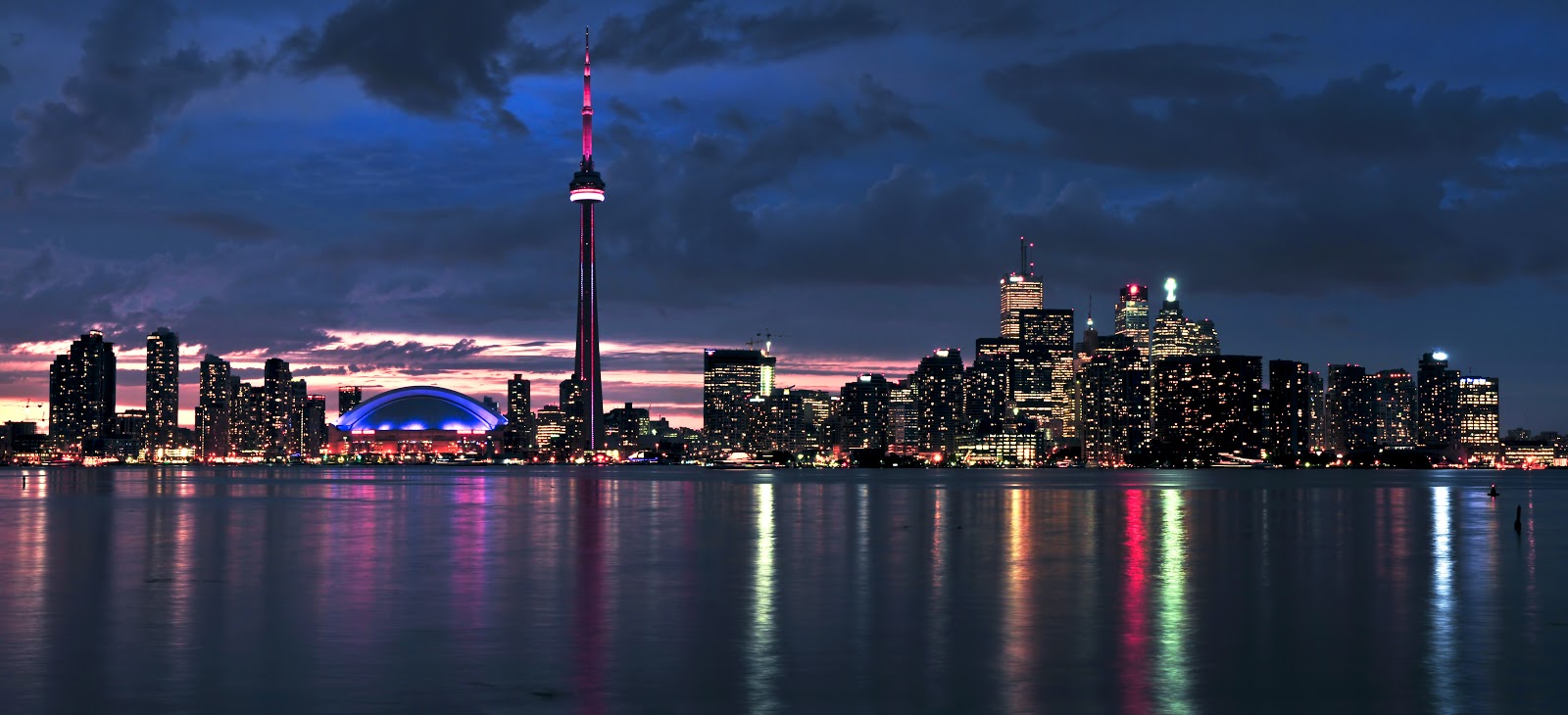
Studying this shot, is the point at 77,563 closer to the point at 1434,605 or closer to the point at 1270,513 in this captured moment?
the point at 1434,605

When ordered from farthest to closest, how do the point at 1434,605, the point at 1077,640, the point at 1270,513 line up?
the point at 1270,513 → the point at 1434,605 → the point at 1077,640

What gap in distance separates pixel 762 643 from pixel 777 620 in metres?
4.14

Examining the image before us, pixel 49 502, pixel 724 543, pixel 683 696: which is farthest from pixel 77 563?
pixel 49 502

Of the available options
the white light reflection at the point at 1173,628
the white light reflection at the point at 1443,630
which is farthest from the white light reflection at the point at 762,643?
the white light reflection at the point at 1443,630

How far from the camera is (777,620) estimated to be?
3531 centimetres

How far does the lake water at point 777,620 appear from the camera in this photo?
24688mm

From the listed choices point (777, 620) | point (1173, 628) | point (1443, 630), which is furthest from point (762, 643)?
point (1443, 630)

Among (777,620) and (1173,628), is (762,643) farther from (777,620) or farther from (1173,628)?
(1173,628)

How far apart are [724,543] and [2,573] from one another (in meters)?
28.2

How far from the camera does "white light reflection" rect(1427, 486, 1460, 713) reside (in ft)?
82.5

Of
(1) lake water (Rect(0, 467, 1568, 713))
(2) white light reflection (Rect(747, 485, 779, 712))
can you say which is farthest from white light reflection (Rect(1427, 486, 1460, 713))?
(2) white light reflection (Rect(747, 485, 779, 712))

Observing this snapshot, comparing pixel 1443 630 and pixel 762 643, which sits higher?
pixel 762 643

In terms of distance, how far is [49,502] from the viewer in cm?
11375

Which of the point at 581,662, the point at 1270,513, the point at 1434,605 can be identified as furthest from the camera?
the point at 1270,513
